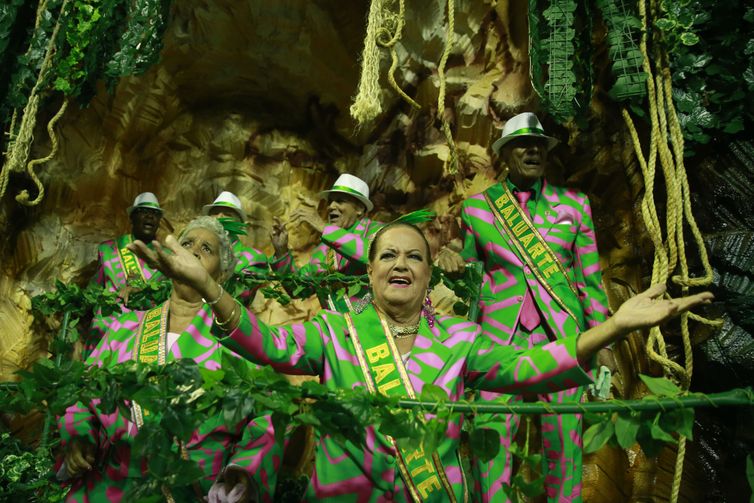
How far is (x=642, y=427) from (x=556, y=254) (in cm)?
154

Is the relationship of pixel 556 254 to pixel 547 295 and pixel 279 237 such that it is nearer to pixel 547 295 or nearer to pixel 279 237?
pixel 547 295

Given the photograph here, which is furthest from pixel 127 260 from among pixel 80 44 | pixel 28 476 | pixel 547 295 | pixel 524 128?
pixel 547 295

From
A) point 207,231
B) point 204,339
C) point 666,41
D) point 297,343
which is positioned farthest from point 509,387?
point 666,41

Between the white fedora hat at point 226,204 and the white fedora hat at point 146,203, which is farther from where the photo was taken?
the white fedora hat at point 226,204

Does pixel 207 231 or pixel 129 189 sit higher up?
pixel 129 189

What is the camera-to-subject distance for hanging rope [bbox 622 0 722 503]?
2600 mm

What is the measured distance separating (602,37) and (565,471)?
2.12 metres

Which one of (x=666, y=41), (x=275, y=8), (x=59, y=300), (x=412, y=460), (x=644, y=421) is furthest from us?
(x=275, y=8)

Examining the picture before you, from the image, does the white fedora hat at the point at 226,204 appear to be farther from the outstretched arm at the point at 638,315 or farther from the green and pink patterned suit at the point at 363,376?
the outstretched arm at the point at 638,315

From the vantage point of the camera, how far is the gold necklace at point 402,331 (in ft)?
5.99

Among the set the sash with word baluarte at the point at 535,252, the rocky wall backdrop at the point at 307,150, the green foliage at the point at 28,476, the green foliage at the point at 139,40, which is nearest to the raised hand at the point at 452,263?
the sash with word baluarte at the point at 535,252

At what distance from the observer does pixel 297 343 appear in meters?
1.72

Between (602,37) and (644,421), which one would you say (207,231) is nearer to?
(644,421)

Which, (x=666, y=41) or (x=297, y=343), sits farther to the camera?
(x=666, y=41)
